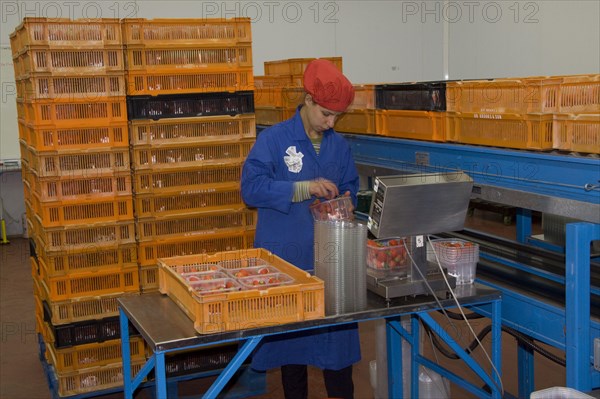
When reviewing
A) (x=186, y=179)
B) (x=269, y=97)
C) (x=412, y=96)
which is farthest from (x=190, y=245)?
(x=269, y=97)

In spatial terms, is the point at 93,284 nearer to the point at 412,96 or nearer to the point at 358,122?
the point at 358,122

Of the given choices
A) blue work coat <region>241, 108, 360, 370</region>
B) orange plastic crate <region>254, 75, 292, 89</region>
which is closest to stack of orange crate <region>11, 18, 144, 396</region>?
blue work coat <region>241, 108, 360, 370</region>

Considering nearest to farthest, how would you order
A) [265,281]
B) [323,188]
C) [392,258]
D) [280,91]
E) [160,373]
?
[160,373] → [265,281] → [392,258] → [323,188] → [280,91]

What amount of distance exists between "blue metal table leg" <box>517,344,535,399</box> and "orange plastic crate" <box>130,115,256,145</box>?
1813mm

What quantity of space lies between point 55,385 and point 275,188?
2.03 m

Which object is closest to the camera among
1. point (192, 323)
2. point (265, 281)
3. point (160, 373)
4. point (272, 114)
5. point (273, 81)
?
point (160, 373)

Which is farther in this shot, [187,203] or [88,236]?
[187,203]

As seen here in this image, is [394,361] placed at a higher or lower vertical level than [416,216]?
lower

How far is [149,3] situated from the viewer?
7.84m

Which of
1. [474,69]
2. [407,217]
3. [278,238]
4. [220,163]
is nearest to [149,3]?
[474,69]

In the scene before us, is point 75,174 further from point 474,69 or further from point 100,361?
point 474,69

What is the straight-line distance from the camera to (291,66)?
5.13 m

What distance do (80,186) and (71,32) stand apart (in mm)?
783

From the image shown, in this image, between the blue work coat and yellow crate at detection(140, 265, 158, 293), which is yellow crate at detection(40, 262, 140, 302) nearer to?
yellow crate at detection(140, 265, 158, 293)
